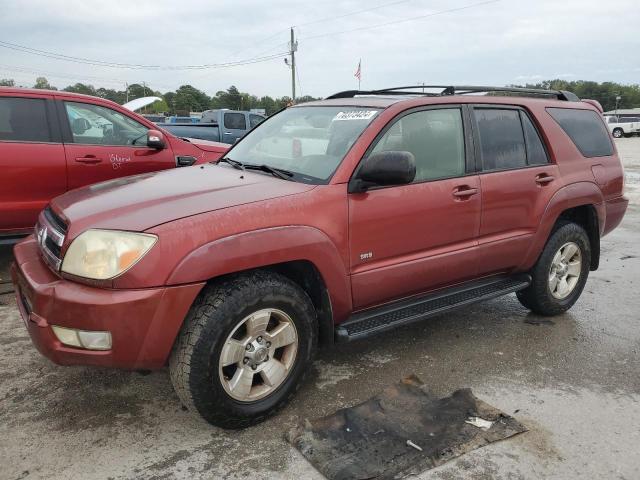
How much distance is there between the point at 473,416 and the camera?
2932 millimetres

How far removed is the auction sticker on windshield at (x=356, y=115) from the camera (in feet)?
10.8

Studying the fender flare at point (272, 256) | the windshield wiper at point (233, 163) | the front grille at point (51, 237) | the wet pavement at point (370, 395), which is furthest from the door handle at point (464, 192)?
the front grille at point (51, 237)

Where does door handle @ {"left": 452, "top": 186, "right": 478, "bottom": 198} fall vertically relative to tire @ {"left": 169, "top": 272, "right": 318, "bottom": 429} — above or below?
above

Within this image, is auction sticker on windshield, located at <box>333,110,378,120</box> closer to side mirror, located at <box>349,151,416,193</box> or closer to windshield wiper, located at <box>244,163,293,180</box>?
side mirror, located at <box>349,151,416,193</box>

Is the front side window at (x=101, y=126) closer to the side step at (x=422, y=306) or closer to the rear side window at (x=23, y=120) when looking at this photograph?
the rear side window at (x=23, y=120)

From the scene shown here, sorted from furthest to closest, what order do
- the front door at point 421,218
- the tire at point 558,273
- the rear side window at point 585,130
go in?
the rear side window at point 585,130, the tire at point 558,273, the front door at point 421,218

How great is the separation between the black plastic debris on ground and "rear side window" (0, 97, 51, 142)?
3.94 meters

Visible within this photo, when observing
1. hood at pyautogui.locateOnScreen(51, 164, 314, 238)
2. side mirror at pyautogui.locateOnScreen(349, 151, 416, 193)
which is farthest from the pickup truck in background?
side mirror at pyautogui.locateOnScreen(349, 151, 416, 193)

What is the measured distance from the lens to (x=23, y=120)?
16.5 ft

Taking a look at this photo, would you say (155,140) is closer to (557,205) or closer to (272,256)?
(272,256)

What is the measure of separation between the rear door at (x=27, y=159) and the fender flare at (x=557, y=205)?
4213 millimetres

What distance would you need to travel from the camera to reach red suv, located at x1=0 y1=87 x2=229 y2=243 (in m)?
4.89

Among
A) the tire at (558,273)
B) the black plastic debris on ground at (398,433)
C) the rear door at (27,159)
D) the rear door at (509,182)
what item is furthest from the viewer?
the rear door at (27,159)

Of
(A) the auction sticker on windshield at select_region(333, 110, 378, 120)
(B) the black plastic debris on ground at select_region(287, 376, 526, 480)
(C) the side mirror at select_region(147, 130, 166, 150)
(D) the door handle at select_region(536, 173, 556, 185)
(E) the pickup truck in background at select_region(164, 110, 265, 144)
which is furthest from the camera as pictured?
(E) the pickup truck in background at select_region(164, 110, 265, 144)
